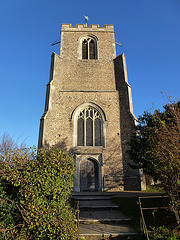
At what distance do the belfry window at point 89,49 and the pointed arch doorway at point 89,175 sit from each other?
10.4 metres

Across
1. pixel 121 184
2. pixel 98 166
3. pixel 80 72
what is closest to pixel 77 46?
pixel 80 72

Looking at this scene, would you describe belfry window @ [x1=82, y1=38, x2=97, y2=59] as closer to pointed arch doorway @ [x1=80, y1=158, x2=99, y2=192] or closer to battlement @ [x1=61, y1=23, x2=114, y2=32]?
battlement @ [x1=61, y1=23, x2=114, y2=32]

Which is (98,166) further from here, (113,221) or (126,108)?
(113,221)

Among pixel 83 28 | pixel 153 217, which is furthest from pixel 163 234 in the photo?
pixel 83 28

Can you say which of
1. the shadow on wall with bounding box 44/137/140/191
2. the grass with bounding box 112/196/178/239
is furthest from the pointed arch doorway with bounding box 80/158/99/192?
the grass with bounding box 112/196/178/239

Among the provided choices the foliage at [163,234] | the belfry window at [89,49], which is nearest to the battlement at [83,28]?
the belfry window at [89,49]

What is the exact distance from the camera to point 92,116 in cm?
1371

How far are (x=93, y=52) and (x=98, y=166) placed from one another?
37.9ft

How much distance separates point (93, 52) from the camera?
17.4 m

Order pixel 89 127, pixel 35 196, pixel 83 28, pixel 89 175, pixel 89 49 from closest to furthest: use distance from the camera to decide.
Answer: pixel 35 196
pixel 89 175
pixel 89 127
pixel 89 49
pixel 83 28

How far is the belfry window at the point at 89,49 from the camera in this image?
17.2 m

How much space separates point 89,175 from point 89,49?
491 inches

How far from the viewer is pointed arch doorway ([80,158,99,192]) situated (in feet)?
39.4

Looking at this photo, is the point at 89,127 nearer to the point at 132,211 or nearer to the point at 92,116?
the point at 92,116
